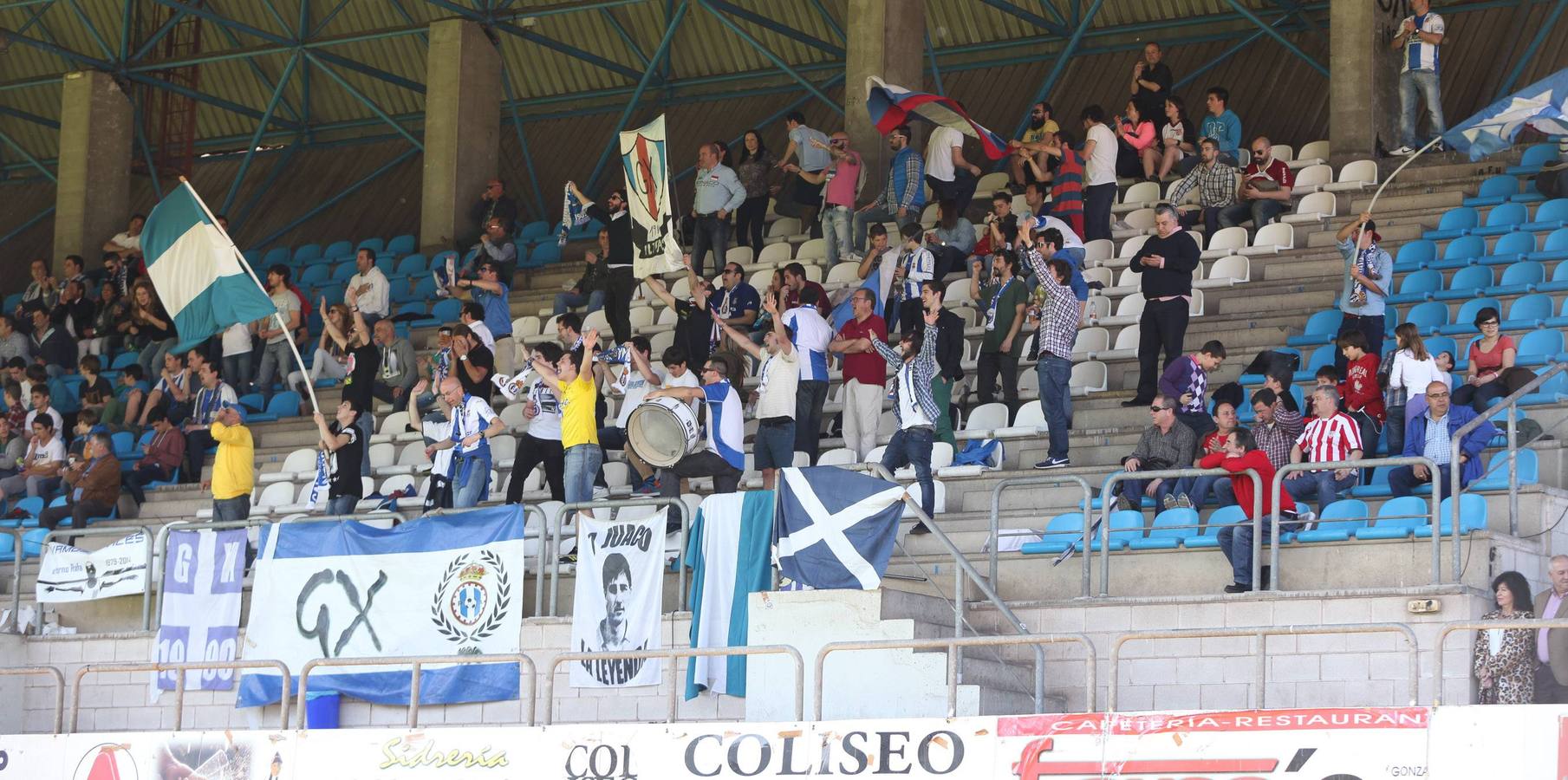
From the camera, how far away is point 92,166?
28125mm

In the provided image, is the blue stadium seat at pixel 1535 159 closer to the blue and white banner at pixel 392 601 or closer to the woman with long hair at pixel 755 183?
the woman with long hair at pixel 755 183

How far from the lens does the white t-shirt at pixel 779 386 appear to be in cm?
1600

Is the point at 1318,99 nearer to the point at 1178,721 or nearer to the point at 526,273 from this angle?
the point at 526,273

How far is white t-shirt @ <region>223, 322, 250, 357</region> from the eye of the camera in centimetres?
2177

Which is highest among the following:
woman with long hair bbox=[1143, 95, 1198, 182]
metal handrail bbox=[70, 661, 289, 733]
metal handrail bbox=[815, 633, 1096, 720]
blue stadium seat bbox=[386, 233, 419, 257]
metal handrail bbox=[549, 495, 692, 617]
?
woman with long hair bbox=[1143, 95, 1198, 182]

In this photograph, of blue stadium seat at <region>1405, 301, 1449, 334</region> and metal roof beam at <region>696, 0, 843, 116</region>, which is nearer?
blue stadium seat at <region>1405, 301, 1449, 334</region>

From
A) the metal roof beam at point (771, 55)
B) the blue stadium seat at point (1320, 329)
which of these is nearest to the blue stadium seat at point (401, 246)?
the metal roof beam at point (771, 55)

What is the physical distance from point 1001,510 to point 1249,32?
12.3m

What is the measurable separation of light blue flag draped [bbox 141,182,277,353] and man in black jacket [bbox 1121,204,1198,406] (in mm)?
7662

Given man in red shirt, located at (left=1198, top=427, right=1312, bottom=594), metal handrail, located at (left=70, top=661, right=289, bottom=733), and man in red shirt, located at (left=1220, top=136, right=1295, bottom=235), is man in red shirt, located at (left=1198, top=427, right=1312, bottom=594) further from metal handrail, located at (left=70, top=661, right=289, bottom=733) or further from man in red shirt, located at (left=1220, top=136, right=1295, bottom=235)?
man in red shirt, located at (left=1220, top=136, right=1295, bottom=235)

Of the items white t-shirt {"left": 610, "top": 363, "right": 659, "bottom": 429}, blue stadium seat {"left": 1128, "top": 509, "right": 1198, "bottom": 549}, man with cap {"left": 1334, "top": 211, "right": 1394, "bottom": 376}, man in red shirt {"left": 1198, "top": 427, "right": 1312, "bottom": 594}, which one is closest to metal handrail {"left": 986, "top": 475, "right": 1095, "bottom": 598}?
blue stadium seat {"left": 1128, "top": 509, "right": 1198, "bottom": 549}

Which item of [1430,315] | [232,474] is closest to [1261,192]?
[1430,315]

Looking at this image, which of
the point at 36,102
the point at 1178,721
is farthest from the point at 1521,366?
the point at 36,102

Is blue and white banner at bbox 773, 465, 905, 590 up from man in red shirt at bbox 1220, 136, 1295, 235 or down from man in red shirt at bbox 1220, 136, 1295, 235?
down
